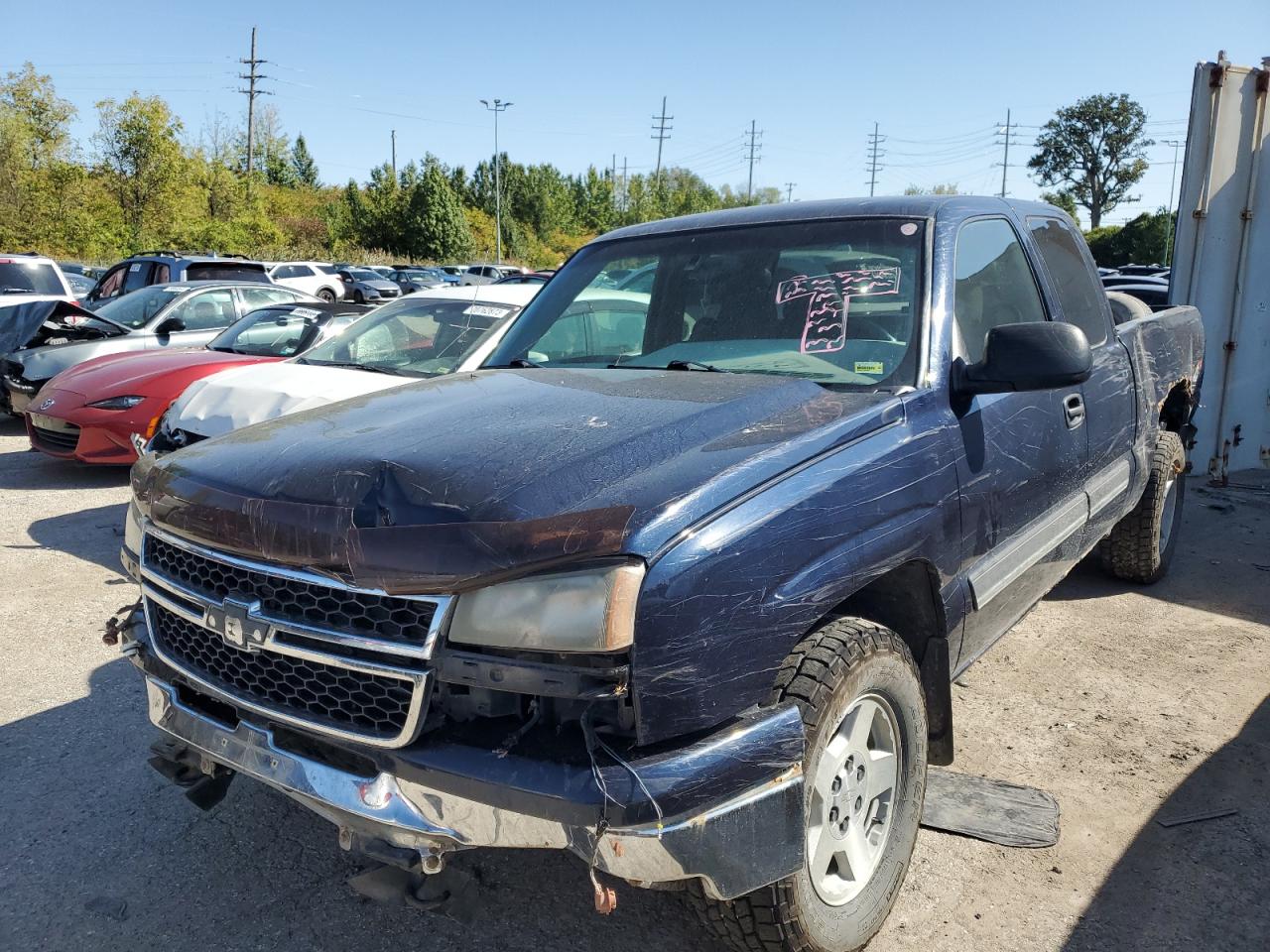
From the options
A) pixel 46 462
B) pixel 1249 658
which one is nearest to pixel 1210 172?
pixel 1249 658

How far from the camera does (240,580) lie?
7.14 ft

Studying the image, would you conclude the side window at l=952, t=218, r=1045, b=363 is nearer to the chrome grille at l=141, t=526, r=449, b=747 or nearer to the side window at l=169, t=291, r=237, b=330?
the chrome grille at l=141, t=526, r=449, b=747

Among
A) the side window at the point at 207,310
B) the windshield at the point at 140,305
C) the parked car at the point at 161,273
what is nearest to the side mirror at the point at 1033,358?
the side window at the point at 207,310

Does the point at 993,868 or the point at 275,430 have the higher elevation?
the point at 275,430

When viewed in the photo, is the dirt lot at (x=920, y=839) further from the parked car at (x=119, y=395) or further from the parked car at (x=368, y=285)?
the parked car at (x=368, y=285)

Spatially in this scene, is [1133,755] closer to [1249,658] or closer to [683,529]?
[1249,658]

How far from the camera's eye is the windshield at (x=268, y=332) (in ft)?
27.8

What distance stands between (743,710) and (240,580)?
1.15 metres

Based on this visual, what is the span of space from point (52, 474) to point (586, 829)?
832 centimetres

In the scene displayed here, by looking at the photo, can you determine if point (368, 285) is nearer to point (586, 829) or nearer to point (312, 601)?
point (312, 601)

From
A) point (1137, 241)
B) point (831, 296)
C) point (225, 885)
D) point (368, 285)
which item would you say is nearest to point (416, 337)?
point (831, 296)

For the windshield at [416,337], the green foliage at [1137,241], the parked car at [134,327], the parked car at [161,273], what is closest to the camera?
the windshield at [416,337]

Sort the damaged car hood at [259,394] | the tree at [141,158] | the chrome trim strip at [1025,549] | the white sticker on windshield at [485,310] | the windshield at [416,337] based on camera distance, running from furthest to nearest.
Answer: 1. the tree at [141,158]
2. the white sticker on windshield at [485,310]
3. the windshield at [416,337]
4. the damaged car hood at [259,394]
5. the chrome trim strip at [1025,549]

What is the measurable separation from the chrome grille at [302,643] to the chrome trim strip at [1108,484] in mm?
2841
